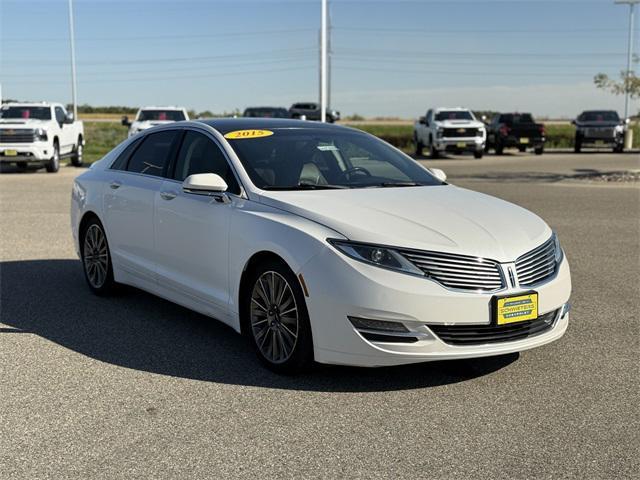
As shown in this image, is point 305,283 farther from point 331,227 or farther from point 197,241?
point 197,241

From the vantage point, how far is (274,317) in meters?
5.39

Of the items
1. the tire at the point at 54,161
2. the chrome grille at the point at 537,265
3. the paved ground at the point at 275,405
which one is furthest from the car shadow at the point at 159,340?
the tire at the point at 54,161

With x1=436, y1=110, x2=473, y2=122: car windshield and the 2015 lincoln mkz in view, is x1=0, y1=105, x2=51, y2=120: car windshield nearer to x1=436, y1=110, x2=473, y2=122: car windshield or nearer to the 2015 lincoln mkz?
x1=436, y1=110, x2=473, y2=122: car windshield

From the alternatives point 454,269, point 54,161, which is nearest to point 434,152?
point 54,161

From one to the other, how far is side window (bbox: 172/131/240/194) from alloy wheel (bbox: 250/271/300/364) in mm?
867

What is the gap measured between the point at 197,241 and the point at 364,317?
1.72 metres

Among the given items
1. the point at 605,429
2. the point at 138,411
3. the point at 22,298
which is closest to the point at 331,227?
the point at 138,411

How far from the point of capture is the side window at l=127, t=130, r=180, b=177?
690cm

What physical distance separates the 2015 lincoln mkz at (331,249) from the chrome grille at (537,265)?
0.01 meters

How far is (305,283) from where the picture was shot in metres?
5.00

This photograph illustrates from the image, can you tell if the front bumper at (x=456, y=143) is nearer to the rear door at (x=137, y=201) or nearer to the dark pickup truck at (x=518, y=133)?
the dark pickup truck at (x=518, y=133)

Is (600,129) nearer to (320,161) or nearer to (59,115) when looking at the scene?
(59,115)

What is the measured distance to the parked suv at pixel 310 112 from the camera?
1730 inches

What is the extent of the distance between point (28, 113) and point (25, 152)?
175cm
